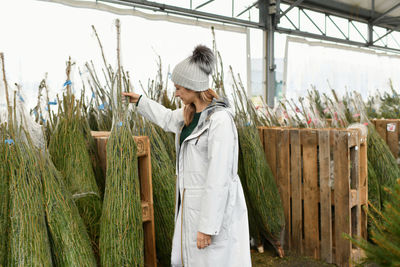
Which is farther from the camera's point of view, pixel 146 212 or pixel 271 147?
pixel 271 147

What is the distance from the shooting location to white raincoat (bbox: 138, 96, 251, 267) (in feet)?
4.91

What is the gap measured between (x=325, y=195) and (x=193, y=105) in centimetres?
139

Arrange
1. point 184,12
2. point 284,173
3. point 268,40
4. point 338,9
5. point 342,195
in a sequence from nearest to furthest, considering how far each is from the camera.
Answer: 1. point 342,195
2. point 284,173
3. point 184,12
4. point 268,40
5. point 338,9

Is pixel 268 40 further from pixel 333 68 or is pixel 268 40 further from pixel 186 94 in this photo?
pixel 186 94

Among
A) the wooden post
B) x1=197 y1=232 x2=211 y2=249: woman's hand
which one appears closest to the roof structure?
the wooden post

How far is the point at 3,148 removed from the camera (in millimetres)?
1604

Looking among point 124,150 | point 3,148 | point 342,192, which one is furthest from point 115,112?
point 342,192

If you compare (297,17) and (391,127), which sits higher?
(297,17)

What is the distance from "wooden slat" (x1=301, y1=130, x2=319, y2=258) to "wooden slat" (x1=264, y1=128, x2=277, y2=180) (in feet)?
0.77

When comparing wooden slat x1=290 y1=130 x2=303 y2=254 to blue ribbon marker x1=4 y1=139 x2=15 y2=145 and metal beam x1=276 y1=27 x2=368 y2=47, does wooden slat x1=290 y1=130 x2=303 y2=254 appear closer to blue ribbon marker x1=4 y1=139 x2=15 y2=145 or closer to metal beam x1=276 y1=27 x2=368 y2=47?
blue ribbon marker x1=4 y1=139 x2=15 y2=145

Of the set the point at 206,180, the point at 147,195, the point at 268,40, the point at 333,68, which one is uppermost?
the point at 268,40

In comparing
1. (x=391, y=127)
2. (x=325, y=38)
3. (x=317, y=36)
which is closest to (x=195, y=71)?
(x=391, y=127)

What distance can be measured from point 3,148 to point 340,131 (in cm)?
199

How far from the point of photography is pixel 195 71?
1.55 m
